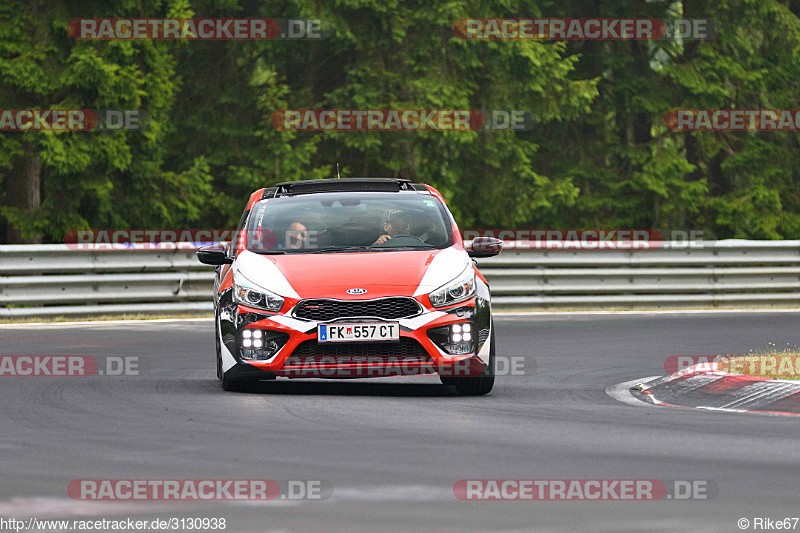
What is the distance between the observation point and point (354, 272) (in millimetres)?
11664

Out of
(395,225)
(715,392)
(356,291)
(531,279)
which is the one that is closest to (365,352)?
(356,291)

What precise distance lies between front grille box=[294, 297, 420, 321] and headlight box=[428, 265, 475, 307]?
0.18 m

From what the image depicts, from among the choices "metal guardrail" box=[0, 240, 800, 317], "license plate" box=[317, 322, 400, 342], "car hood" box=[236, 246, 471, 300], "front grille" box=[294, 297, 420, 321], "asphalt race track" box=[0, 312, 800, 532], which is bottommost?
"metal guardrail" box=[0, 240, 800, 317]

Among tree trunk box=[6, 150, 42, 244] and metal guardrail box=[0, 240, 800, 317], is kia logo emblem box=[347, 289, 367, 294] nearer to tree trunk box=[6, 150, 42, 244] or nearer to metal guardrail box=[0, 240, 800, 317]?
metal guardrail box=[0, 240, 800, 317]

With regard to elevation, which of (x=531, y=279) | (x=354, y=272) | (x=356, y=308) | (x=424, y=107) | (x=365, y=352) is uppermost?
(x=424, y=107)

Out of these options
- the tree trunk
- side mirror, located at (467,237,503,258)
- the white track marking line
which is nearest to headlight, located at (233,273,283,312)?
side mirror, located at (467,237,503,258)

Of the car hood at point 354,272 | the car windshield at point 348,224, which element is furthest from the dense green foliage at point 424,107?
the car hood at point 354,272

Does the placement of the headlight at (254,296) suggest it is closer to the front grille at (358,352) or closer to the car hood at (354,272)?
the car hood at (354,272)

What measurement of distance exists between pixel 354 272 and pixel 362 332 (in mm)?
515

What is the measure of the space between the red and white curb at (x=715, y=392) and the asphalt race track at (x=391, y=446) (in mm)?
334

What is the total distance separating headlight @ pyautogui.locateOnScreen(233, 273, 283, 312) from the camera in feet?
38.1

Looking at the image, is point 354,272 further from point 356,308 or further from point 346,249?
point 346,249

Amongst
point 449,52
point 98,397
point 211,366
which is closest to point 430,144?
point 449,52

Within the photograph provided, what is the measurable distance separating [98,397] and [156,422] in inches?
70.5
